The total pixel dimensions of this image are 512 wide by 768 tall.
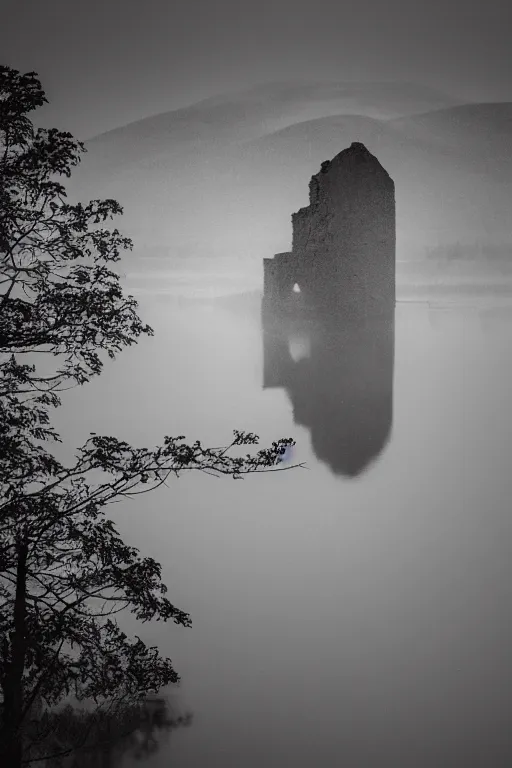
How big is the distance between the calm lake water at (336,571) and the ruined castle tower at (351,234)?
3202mm

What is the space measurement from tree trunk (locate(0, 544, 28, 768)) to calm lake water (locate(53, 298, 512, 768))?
1.47 meters

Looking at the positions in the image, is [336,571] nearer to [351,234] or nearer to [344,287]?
[344,287]

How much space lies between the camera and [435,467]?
11289 mm

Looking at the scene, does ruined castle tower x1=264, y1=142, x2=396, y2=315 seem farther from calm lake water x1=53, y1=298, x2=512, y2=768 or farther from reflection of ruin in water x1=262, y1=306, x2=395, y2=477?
calm lake water x1=53, y1=298, x2=512, y2=768

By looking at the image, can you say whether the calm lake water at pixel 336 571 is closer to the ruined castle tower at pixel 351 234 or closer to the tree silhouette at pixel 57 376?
the tree silhouette at pixel 57 376

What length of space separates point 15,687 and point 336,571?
4583mm

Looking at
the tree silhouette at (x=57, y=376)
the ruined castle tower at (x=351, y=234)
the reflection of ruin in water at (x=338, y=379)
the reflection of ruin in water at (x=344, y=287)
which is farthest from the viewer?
the ruined castle tower at (x=351, y=234)

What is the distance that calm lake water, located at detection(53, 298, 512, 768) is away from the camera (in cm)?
497

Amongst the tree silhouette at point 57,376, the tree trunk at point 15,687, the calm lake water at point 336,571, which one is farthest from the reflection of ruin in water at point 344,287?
the tree trunk at point 15,687

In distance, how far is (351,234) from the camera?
18203 millimetres

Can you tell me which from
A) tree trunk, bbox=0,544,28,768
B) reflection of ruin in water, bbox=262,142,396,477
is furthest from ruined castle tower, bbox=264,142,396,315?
tree trunk, bbox=0,544,28,768

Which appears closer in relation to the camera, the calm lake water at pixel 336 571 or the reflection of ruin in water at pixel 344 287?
the calm lake water at pixel 336 571

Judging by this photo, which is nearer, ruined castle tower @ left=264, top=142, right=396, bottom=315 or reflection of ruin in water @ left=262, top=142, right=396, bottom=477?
reflection of ruin in water @ left=262, top=142, right=396, bottom=477

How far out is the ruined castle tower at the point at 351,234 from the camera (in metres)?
18.2
